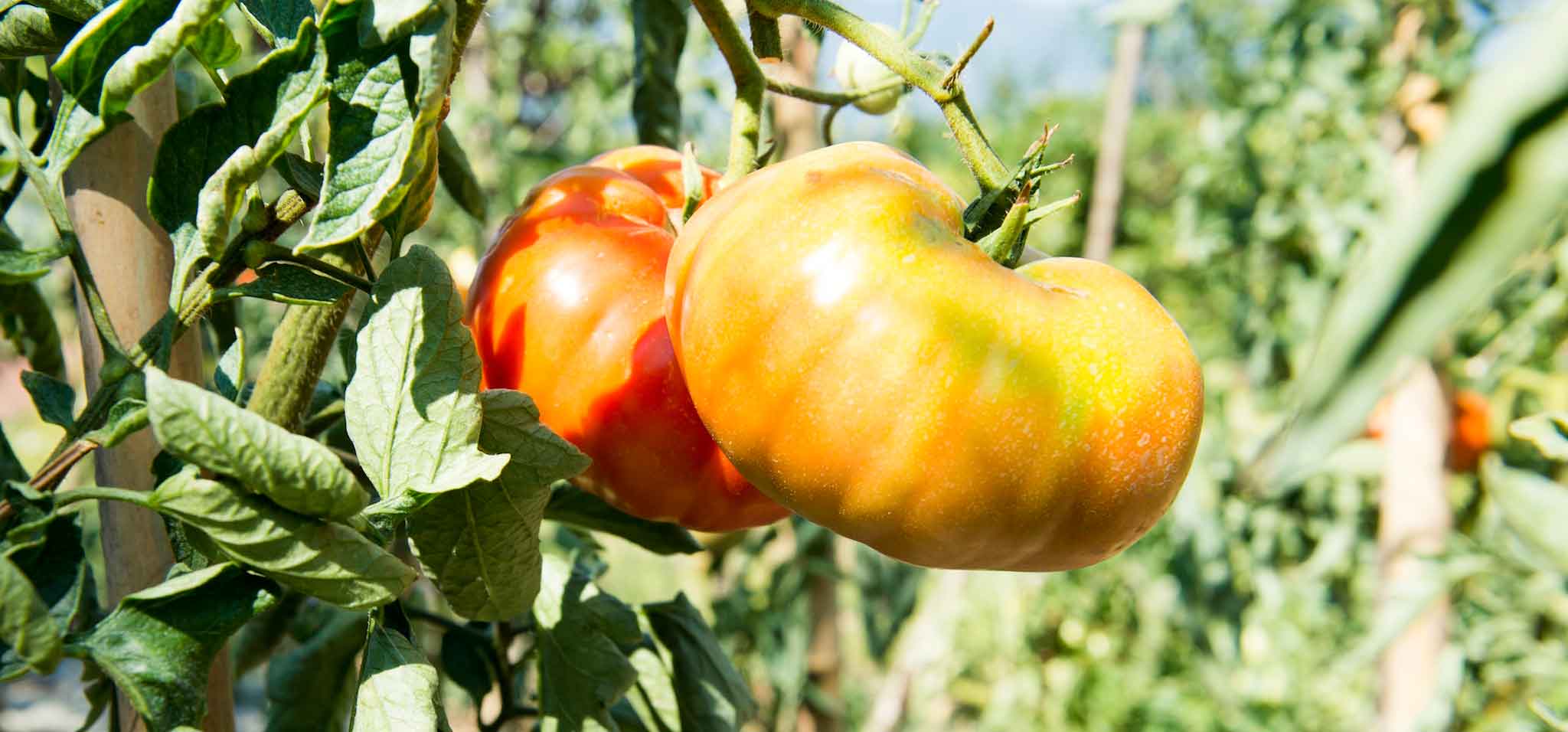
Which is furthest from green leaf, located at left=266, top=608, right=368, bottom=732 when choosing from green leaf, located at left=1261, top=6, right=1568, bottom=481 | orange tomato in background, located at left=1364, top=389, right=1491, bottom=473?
orange tomato in background, located at left=1364, top=389, right=1491, bottom=473

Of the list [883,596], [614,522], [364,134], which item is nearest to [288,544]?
[364,134]

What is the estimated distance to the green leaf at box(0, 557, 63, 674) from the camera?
0.33 metres

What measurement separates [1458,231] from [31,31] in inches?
19.6

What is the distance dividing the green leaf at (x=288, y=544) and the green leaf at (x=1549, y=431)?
1.82 feet

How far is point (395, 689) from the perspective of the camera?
17.0 inches

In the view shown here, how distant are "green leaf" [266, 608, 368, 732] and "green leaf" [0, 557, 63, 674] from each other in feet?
1.05

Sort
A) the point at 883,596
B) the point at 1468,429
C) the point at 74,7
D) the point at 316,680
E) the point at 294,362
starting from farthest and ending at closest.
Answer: the point at 1468,429 < the point at 883,596 < the point at 316,680 < the point at 294,362 < the point at 74,7

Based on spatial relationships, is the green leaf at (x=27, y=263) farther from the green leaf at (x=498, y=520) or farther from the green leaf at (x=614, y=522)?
the green leaf at (x=614, y=522)

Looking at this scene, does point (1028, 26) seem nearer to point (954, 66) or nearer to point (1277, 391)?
point (1277, 391)

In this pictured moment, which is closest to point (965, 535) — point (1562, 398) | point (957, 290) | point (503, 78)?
point (957, 290)

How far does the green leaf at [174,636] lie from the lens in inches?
15.1

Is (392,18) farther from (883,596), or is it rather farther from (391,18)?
(883,596)

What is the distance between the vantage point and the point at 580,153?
2834 millimetres

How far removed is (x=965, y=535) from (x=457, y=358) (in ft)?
0.69
